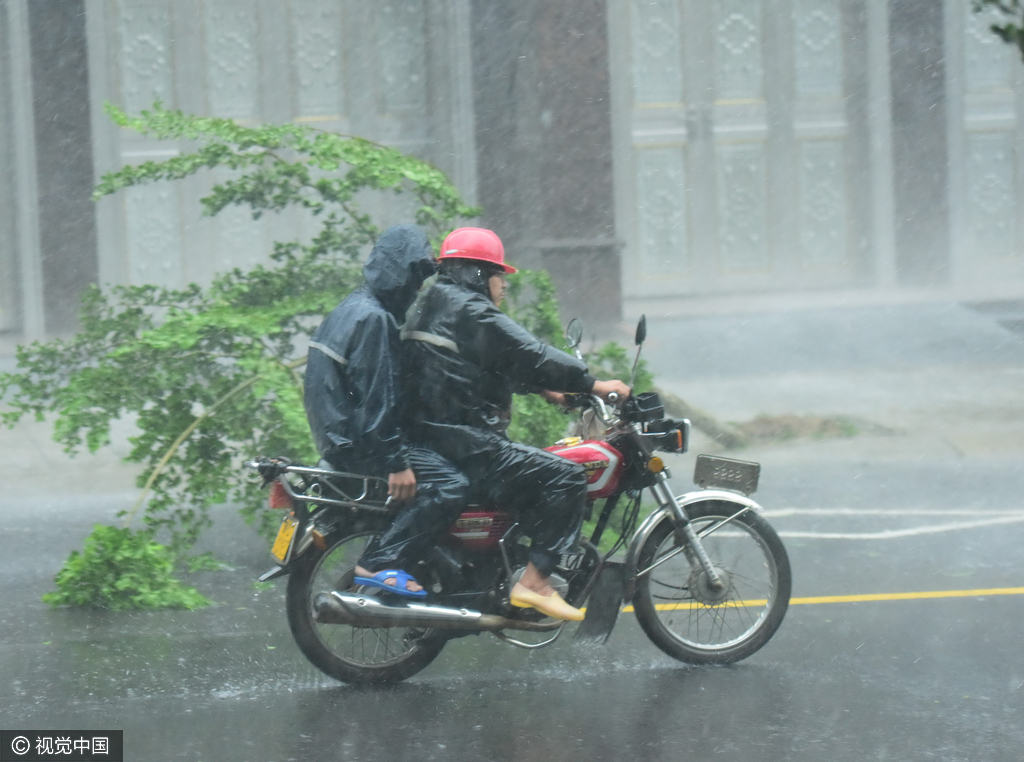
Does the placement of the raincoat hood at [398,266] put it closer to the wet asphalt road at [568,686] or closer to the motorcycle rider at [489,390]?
the motorcycle rider at [489,390]

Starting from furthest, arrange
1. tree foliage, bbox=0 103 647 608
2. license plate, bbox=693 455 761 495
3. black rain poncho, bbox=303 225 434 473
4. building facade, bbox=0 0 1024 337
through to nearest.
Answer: building facade, bbox=0 0 1024 337, tree foliage, bbox=0 103 647 608, license plate, bbox=693 455 761 495, black rain poncho, bbox=303 225 434 473

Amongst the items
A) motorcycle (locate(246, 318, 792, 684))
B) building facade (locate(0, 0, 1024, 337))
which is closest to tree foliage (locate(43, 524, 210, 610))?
motorcycle (locate(246, 318, 792, 684))

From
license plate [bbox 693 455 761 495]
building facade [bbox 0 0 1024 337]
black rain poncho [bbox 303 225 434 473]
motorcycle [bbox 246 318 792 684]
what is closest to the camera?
black rain poncho [bbox 303 225 434 473]

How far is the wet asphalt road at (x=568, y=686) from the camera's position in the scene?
4.16 meters

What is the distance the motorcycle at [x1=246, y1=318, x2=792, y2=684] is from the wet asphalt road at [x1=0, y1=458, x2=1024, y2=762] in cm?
17

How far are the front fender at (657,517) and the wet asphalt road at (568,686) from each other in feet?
1.34

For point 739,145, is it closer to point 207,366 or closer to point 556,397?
point 207,366

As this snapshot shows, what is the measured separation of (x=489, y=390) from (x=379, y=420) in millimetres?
464

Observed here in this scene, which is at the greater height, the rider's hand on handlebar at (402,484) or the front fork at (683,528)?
the rider's hand on handlebar at (402,484)

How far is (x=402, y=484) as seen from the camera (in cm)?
454

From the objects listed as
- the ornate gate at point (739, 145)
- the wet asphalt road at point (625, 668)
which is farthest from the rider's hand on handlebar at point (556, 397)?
the ornate gate at point (739, 145)

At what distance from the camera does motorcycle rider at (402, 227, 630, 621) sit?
4.58 meters

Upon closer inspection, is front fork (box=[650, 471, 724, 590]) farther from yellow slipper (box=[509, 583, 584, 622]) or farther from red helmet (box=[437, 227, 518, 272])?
red helmet (box=[437, 227, 518, 272])

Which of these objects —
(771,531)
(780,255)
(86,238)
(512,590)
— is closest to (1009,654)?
(771,531)
